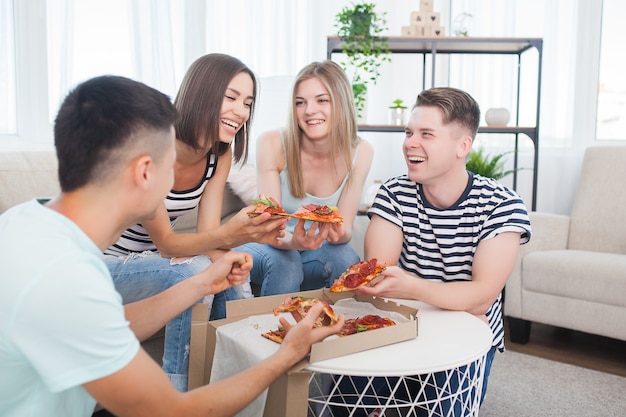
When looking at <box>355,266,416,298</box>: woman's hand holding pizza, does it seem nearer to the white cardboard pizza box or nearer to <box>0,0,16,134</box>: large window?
the white cardboard pizza box

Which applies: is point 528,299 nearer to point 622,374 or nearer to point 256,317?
point 622,374

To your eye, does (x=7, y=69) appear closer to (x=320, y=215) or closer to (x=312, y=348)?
(x=320, y=215)

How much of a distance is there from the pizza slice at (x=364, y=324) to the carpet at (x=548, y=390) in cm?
109

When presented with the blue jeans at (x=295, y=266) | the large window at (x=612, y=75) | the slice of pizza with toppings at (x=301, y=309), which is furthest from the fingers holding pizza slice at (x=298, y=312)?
the large window at (x=612, y=75)

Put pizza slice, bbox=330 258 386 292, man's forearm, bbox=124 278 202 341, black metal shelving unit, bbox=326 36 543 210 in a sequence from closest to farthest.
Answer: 1. man's forearm, bbox=124 278 202 341
2. pizza slice, bbox=330 258 386 292
3. black metal shelving unit, bbox=326 36 543 210

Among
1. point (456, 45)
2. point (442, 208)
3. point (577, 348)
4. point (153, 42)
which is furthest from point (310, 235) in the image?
point (456, 45)

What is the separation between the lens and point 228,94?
217 cm

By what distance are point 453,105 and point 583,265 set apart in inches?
56.2

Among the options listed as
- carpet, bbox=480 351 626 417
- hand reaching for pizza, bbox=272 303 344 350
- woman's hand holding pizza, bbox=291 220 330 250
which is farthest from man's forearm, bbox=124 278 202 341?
carpet, bbox=480 351 626 417

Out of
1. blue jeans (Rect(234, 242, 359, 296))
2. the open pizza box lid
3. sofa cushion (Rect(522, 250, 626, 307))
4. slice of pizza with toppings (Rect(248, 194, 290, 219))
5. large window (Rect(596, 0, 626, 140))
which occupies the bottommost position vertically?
sofa cushion (Rect(522, 250, 626, 307))

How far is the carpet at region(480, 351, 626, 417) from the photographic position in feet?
7.98

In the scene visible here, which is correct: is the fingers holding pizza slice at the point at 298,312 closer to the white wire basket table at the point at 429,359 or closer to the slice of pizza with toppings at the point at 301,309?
the slice of pizza with toppings at the point at 301,309

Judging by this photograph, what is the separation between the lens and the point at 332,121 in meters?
2.60

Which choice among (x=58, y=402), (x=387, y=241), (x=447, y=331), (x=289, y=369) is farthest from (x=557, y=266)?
(x=58, y=402)
